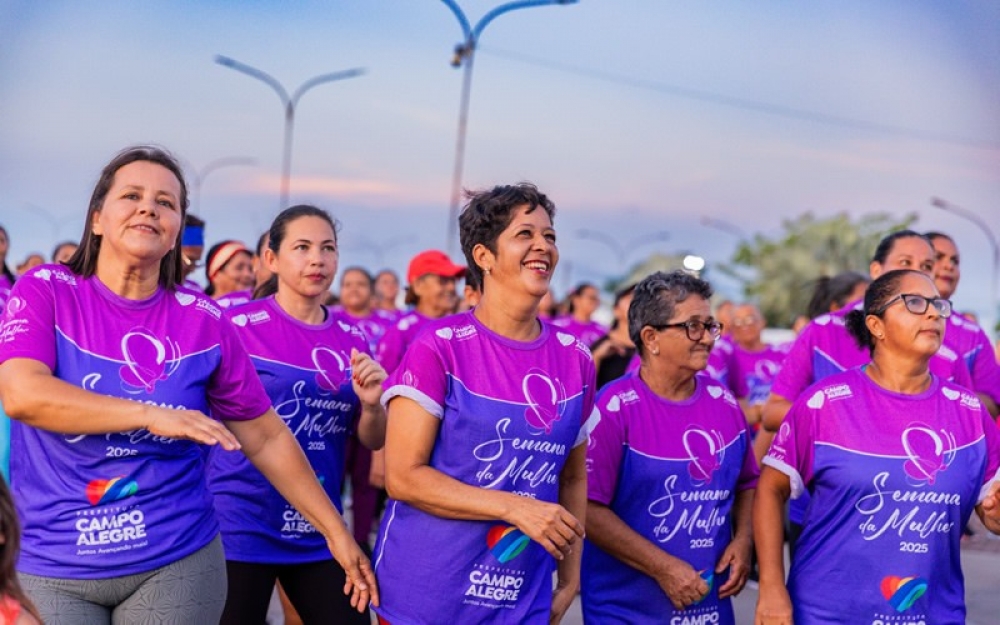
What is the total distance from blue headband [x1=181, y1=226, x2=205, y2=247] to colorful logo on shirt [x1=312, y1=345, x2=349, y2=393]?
1.95 metres

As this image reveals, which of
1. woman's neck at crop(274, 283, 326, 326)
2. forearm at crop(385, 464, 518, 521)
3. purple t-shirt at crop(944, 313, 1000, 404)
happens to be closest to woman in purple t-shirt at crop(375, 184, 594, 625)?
forearm at crop(385, 464, 518, 521)

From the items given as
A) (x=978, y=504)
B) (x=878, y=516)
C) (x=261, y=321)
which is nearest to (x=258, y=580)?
(x=261, y=321)

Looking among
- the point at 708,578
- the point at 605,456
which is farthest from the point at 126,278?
the point at 708,578

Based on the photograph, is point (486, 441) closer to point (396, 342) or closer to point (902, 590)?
point (902, 590)

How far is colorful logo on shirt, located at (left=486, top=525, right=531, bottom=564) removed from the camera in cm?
423

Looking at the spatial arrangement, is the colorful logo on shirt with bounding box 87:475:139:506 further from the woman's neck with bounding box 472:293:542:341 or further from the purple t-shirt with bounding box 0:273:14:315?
the purple t-shirt with bounding box 0:273:14:315

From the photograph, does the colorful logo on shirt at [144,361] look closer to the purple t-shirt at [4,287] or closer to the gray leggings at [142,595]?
the gray leggings at [142,595]

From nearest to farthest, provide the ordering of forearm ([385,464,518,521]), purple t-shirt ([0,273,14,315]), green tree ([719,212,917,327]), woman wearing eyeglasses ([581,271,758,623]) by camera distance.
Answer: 1. forearm ([385,464,518,521])
2. woman wearing eyeglasses ([581,271,758,623])
3. purple t-shirt ([0,273,14,315])
4. green tree ([719,212,917,327])

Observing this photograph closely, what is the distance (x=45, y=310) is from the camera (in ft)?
12.8

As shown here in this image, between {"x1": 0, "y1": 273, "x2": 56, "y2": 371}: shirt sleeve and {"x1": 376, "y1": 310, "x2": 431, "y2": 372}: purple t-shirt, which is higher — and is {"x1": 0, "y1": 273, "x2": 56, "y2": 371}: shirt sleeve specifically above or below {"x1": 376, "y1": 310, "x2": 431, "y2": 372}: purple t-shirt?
above

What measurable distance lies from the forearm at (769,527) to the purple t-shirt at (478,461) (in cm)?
91

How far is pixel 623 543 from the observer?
4.84 meters

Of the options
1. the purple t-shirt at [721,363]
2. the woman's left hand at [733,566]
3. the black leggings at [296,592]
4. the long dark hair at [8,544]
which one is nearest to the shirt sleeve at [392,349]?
the purple t-shirt at [721,363]

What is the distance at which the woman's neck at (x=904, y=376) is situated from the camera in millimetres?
4859
